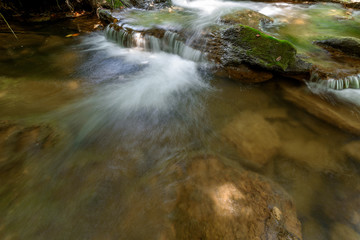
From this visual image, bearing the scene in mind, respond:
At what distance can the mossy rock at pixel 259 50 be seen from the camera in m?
4.46

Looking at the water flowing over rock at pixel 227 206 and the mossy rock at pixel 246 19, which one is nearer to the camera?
the water flowing over rock at pixel 227 206

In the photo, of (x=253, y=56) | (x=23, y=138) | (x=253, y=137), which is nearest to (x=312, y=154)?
(x=253, y=137)

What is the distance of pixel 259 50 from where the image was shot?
15.2 feet

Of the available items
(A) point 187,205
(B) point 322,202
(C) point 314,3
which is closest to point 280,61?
(B) point 322,202

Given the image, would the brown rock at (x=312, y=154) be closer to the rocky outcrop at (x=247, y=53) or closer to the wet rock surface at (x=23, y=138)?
the rocky outcrop at (x=247, y=53)

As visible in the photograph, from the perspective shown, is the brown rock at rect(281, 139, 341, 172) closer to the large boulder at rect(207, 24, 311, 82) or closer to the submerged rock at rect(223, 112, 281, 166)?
the submerged rock at rect(223, 112, 281, 166)

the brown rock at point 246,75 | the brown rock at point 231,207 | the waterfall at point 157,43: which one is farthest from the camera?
the waterfall at point 157,43

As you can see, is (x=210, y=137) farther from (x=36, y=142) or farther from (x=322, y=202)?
(x=36, y=142)

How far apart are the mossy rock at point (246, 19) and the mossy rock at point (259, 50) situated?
5.62 ft

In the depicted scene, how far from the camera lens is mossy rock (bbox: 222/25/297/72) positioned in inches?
176

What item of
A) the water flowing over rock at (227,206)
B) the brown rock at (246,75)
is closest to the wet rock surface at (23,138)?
the water flowing over rock at (227,206)

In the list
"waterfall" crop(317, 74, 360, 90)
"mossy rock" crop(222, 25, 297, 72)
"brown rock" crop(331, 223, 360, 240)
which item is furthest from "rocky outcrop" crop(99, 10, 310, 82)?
"brown rock" crop(331, 223, 360, 240)

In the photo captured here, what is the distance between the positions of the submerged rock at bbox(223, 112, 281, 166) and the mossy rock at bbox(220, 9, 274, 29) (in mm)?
4309

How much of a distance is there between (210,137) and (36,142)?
→ 3200 millimetres
